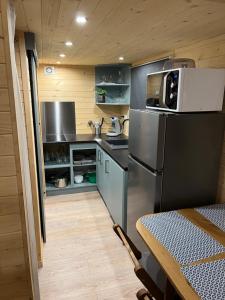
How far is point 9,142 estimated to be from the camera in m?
1.10

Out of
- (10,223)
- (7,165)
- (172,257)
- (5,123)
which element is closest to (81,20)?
(5,123)

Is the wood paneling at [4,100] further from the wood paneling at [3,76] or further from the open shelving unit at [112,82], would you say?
the open shelving unit at [112,82]

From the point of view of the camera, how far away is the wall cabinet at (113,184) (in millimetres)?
2480

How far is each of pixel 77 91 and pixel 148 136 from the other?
2505mm

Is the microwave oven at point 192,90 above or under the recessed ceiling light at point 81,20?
under

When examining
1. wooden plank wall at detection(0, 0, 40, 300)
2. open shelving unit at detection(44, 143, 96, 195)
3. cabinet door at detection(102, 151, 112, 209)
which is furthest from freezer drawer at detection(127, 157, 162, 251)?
open shelving unit at detection(44, 143, 96, 195)

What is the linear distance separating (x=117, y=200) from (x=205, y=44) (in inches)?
71.7

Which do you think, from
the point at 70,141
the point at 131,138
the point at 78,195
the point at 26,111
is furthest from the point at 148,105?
the point at 78,195

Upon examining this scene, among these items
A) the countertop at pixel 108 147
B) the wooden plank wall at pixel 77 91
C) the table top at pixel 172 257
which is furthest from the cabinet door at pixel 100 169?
the table top at pixel 172 257

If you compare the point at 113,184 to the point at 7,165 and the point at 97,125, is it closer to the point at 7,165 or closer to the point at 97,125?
the point at 97,125

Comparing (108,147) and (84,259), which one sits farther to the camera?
(108,147)

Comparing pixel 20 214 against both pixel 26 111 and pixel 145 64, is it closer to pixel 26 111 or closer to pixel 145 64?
pixel 26 111

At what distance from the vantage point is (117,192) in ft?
8.73

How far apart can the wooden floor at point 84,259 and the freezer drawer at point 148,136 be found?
3.64 feet
